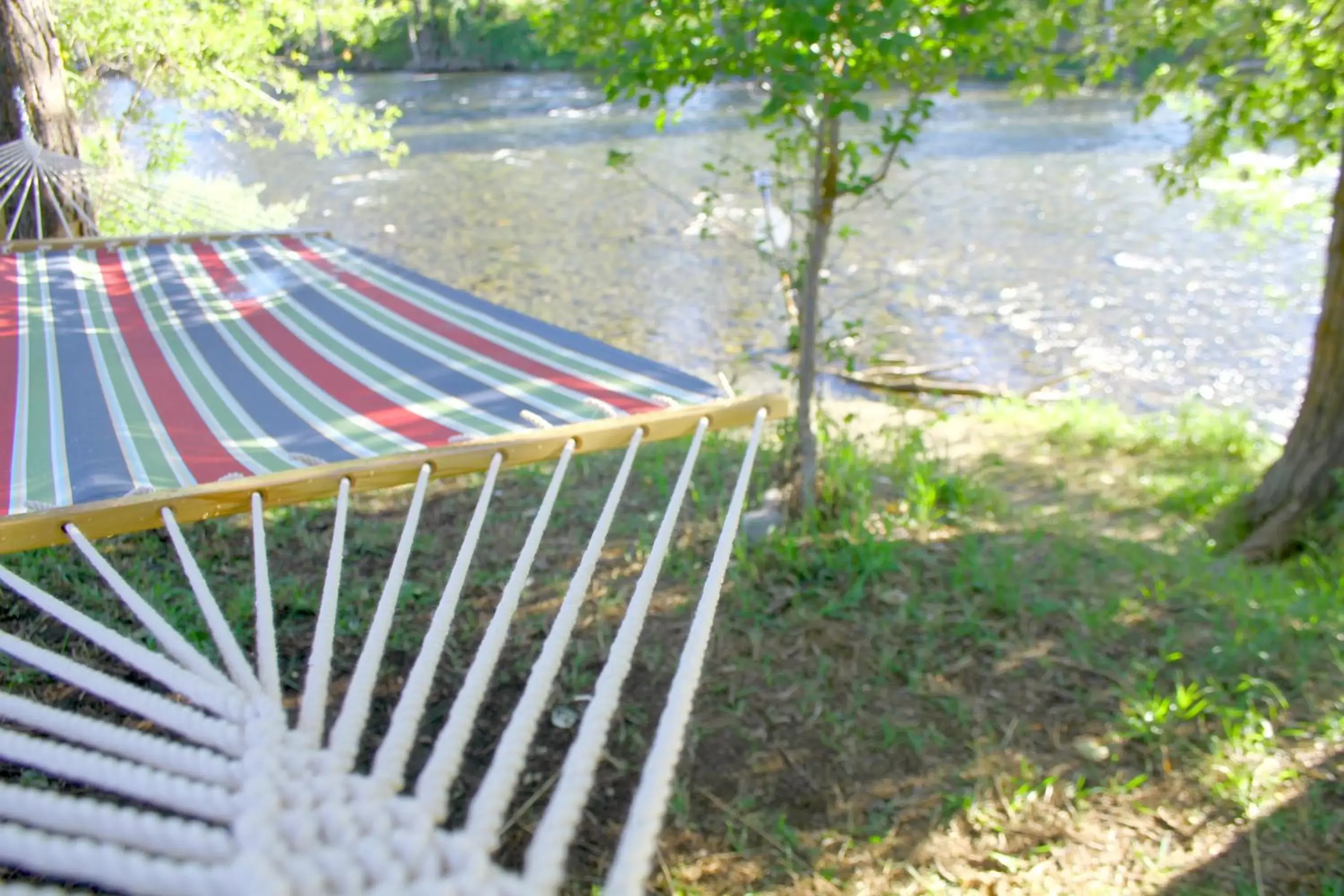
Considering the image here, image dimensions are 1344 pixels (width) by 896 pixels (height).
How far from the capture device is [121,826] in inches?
31.6

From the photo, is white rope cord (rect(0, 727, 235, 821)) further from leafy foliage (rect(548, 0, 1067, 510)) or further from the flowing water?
the flowing water

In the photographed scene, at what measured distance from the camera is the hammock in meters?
0.79

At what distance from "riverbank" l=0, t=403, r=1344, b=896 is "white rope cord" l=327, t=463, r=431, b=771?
718mm

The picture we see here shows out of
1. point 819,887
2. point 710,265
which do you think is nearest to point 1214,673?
point 819,887

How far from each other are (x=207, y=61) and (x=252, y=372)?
3.11 meters

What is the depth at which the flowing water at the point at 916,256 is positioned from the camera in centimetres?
660

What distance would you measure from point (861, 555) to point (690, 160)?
31.8ft

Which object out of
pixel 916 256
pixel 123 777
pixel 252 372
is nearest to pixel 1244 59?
pixel 252 372

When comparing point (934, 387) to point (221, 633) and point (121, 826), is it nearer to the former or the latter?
point (221, 633)

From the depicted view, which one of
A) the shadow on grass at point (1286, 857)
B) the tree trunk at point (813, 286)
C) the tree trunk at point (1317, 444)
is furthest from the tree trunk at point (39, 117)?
the tree trunk at point (1317, 444)

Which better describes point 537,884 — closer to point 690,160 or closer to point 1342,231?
point 1342,231

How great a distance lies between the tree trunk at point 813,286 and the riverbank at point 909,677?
0.17 meters

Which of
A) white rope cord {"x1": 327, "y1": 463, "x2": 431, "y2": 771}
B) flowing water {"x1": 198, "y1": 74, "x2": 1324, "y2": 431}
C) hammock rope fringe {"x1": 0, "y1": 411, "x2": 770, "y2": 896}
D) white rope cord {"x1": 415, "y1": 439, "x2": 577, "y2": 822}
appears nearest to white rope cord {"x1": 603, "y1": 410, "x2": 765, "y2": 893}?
hammock rope fringe {"x1": 0, "y1": 411, "x2": 770, "y2": 896}

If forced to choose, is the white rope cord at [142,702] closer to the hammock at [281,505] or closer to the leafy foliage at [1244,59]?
the hammock at [281,505]
